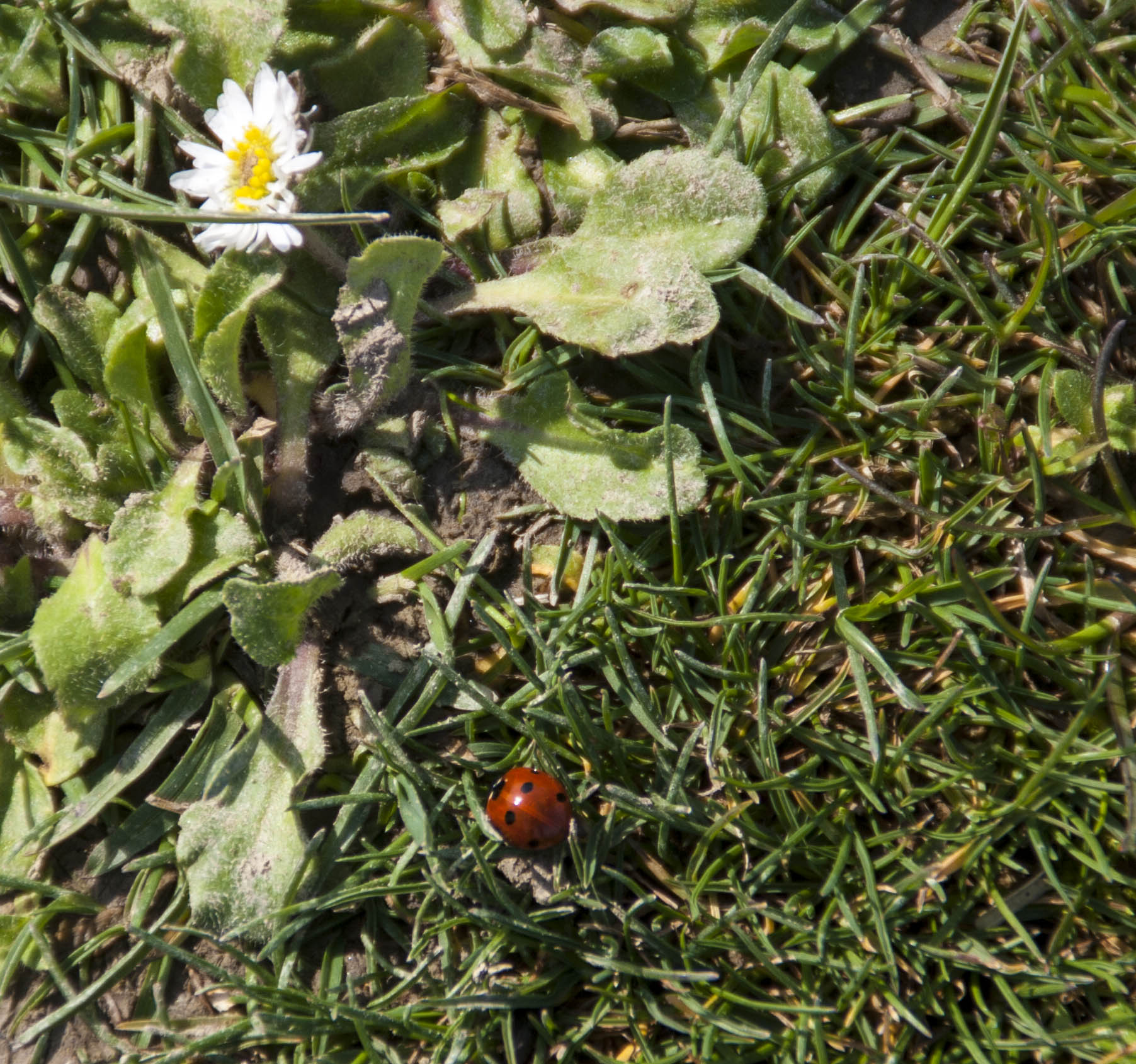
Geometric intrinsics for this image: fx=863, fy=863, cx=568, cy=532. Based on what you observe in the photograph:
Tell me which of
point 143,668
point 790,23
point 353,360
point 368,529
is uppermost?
point 790,23

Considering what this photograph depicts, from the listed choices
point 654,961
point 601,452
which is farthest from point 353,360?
point 654,961

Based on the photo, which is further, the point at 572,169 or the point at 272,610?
the point at 572,169

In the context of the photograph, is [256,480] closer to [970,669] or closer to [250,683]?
[250,683]

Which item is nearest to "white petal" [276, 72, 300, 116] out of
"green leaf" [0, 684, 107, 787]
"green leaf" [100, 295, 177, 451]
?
"green leaf" [100, 295, 177, 451]

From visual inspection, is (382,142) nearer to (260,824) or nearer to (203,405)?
(203,405)

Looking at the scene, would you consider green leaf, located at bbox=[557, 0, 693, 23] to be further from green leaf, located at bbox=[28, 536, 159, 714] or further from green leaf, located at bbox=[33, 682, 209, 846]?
green leaf, located at bbox=[33, 682, 209, 846]

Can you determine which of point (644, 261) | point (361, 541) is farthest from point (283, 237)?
point (644, 261)

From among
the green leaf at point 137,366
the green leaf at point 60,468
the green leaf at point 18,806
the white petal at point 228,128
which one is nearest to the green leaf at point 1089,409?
the white petal at point 228,128
